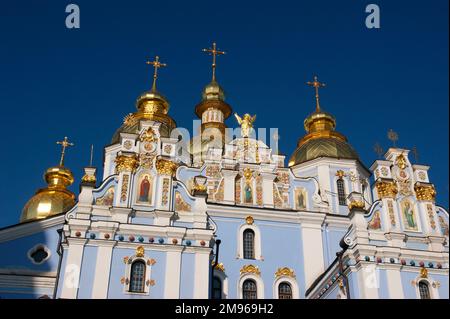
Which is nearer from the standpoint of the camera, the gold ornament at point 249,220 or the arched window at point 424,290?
the arched window at point 424,290

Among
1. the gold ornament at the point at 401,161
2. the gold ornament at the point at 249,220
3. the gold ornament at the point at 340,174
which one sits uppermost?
the gold ornament at the point at 340,174

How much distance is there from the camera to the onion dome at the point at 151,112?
31.1 m

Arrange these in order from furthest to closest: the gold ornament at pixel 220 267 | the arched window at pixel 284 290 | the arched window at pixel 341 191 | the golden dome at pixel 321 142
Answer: the golden dome at pixel 321 142 → the arched window at pixel 341 191 → the arched window at pixel 284 290 → the gold ornament at pixel 220 267

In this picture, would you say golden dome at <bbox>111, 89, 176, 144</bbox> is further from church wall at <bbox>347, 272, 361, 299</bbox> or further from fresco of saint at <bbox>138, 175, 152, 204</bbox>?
church wall at <bbox>347, 272, 361, 299</bbox>

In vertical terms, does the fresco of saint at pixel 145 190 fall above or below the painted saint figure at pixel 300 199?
below

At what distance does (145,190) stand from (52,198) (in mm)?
9698

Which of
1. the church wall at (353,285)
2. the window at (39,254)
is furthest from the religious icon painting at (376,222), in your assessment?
the window at (39,254)

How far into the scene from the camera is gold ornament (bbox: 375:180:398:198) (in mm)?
21672

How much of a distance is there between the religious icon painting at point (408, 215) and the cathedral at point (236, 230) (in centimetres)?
4

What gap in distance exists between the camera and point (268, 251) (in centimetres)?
2264

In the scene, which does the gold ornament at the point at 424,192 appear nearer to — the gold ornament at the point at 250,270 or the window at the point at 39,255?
the gold ornament at the point at 250,270

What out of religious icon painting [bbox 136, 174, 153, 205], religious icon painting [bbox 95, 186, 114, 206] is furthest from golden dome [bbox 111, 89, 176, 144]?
religious icon painting [bbox 95, 186, 114, 206]

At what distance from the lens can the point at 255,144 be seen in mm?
26688

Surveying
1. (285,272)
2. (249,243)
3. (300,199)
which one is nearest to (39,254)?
(249,243)
